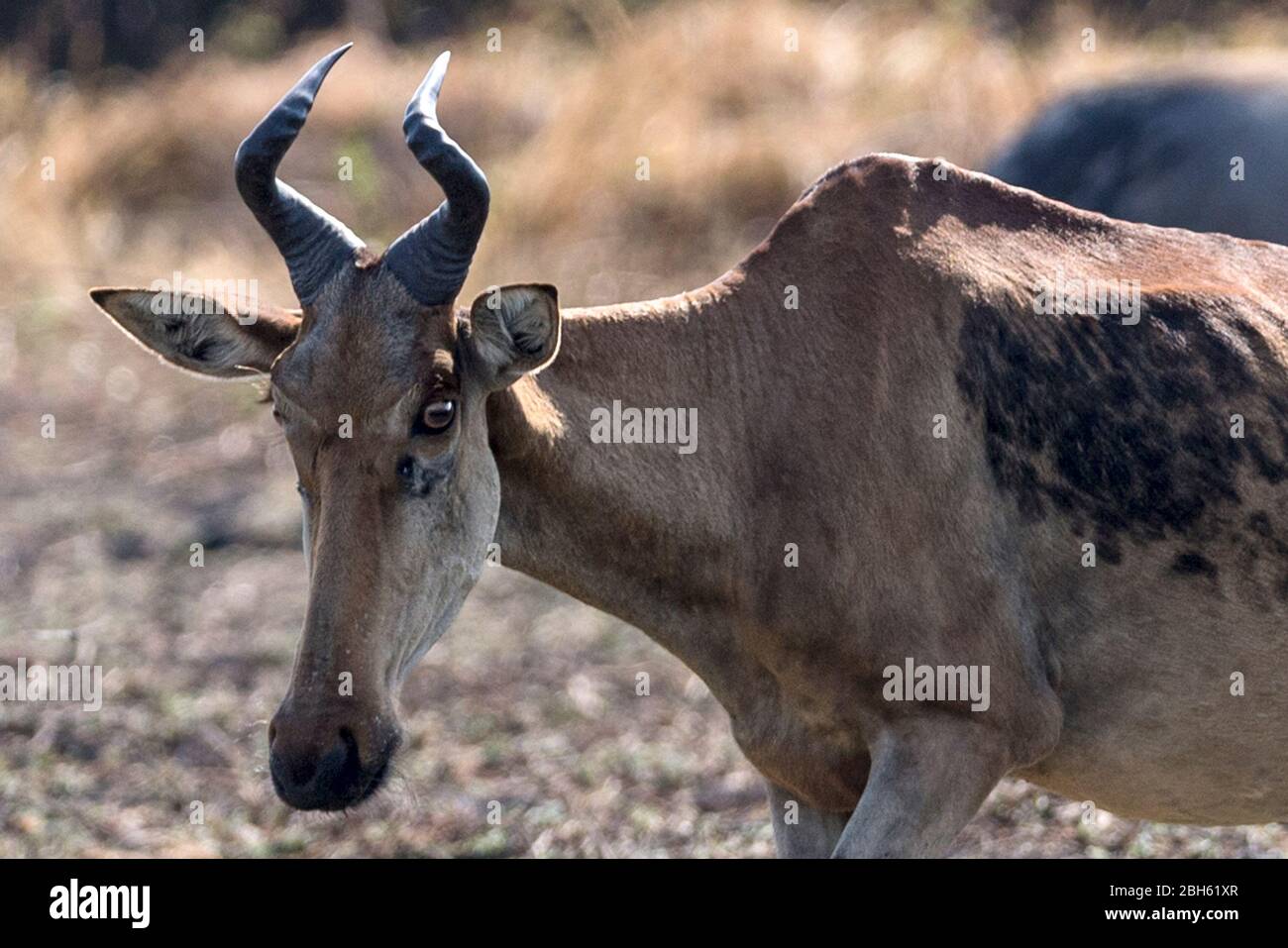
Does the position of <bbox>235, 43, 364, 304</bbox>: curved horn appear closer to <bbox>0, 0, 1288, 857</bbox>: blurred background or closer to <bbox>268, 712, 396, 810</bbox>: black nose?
<bbox>268, 712, 396, 810</bbox>: black nose

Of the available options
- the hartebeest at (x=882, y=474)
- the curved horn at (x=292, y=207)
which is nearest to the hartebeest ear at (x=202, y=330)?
the hartebeest at (x=882, y=474)

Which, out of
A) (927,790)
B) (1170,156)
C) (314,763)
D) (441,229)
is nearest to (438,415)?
(441,229)

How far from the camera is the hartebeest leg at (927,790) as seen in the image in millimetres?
5621

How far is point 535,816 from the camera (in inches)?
339

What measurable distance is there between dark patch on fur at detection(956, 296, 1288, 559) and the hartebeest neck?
0.78 m

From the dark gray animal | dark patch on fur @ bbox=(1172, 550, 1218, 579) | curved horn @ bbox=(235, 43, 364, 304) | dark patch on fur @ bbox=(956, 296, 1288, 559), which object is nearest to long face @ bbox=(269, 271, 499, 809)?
curved horn @ bbox=(235, 43, 364, 304)

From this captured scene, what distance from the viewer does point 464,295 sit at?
14633 millimetres

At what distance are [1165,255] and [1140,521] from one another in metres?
0.99

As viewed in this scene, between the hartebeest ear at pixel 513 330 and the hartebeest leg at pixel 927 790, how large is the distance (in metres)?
1.54

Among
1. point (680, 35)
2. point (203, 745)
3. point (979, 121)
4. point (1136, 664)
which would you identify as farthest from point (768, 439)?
point (680, 35)

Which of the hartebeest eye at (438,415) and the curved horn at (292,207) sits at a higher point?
the curved horn at (292,207)

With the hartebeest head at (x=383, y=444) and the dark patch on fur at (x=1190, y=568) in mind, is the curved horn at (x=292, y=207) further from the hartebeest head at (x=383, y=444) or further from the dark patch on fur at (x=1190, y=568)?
the dark patch on fur at (x=1190, y=568)

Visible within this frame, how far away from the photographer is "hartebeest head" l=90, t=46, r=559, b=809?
519cm

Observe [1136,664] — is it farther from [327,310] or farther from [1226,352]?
[327,310]
